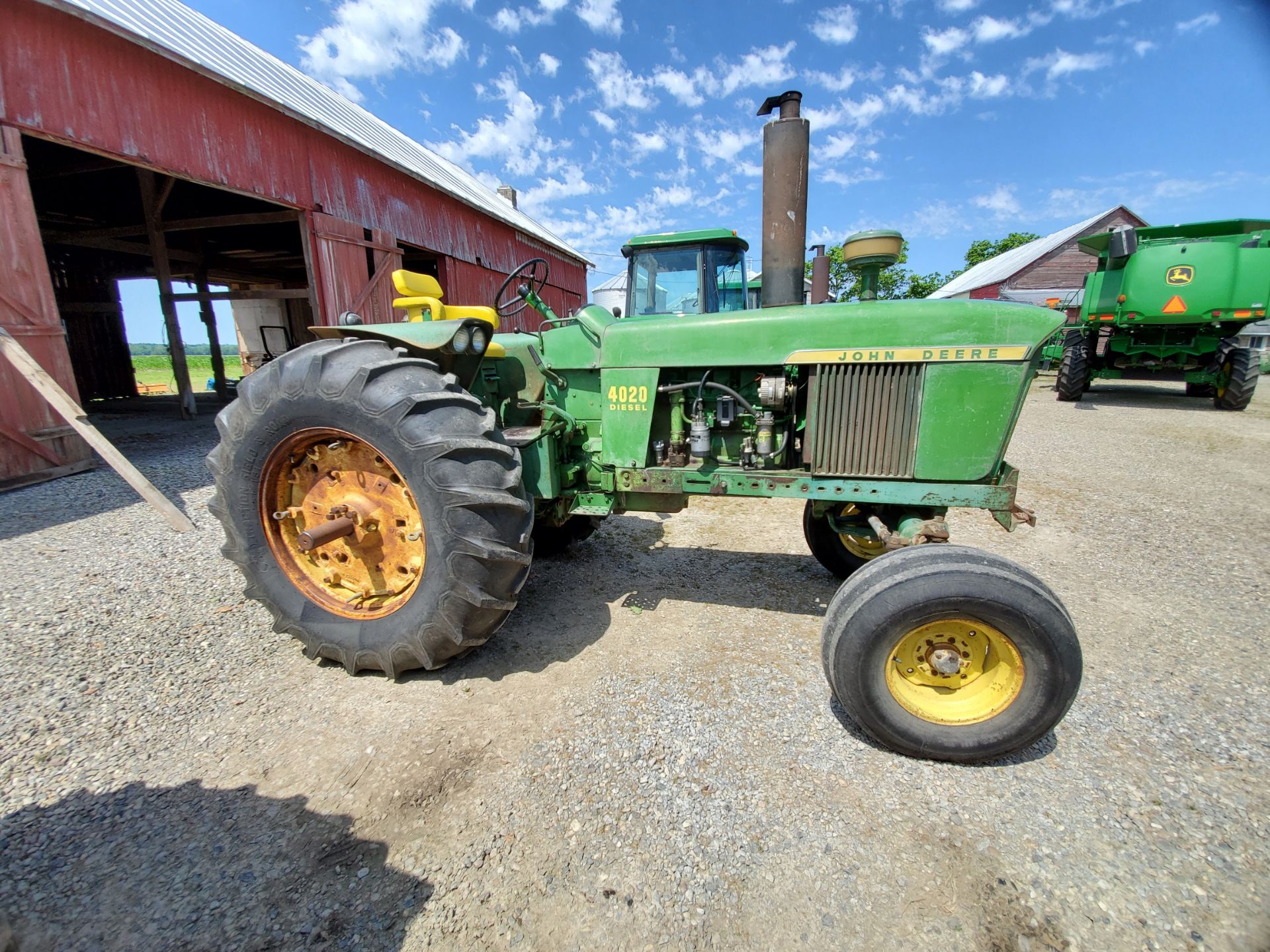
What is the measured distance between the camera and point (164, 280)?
28.9ft

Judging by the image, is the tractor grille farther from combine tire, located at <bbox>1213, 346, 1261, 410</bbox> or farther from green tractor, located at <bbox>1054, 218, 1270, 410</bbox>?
combine tire, located at <bbox>1213, 346, 1261, 410</bbox>

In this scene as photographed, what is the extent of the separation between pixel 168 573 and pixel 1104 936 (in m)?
4.28

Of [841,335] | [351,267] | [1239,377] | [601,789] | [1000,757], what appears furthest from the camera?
[1239,377]

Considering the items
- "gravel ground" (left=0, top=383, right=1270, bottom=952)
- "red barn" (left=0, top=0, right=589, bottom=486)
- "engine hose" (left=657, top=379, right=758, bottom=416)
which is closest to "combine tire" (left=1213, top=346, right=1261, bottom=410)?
"gravel ground" (left=0, top=383, right=1270, bottom=952)

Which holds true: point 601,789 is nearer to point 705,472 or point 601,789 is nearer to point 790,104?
point 705,472

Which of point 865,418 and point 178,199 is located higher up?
point 178,199

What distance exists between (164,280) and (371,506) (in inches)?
371

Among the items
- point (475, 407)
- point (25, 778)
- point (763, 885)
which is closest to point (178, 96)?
point (475, 407)

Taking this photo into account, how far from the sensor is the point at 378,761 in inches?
74.9

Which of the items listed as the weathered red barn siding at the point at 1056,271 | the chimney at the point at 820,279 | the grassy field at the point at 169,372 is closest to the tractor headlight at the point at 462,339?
the chimney at the point at 820,279

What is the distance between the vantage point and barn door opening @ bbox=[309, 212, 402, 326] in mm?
7633

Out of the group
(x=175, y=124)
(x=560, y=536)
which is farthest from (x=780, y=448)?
(x=175, y=124)

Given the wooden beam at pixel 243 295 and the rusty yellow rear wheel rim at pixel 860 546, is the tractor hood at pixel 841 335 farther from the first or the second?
the wooden beam at pixel 243 295

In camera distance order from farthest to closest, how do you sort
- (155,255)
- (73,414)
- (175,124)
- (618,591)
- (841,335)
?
1. (155,255)
2. (175,124)
3. (73,414)
4. (618,591)
5. (841,335)
